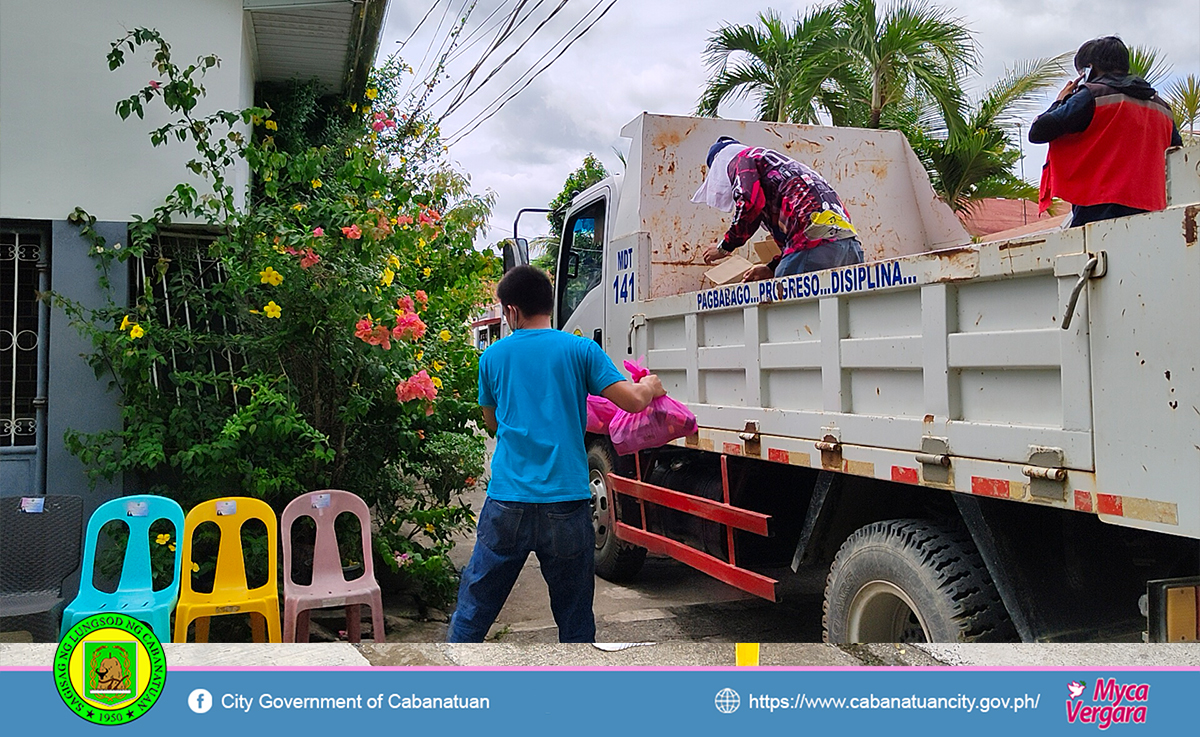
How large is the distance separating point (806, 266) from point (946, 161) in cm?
699

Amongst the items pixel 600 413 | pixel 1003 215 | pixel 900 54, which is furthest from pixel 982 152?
pixel 600 413

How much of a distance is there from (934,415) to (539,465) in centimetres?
134

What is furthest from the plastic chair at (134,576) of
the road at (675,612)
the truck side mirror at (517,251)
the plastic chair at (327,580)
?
the truck side mirror at (517,251)

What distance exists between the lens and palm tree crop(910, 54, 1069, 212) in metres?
9.82

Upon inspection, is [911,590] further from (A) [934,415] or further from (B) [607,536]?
(B) [607,536]

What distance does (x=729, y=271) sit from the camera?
4.70 metres

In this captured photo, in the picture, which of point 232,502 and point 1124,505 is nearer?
point 1124,505

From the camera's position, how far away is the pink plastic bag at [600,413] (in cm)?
383

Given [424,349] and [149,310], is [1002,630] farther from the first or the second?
[149,310]

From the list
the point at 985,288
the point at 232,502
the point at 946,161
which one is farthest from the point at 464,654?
the point at 946,161

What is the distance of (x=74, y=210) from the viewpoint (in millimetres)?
4656

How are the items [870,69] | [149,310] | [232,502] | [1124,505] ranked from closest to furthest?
1. [1124,505]
2. [232,502]
3. [149,310]
4. [870,69]

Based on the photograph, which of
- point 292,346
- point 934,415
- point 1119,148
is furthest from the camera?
point 292,346
